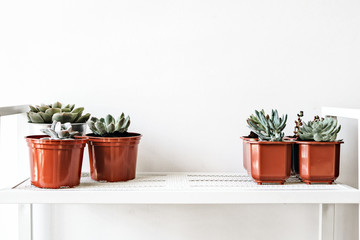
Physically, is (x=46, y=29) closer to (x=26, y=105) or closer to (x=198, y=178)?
(x=26, y=105)

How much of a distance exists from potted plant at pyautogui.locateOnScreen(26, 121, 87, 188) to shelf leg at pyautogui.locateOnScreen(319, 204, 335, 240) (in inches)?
27.3

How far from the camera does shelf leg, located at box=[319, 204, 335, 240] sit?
1.13 m

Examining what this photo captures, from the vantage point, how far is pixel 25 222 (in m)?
1.13

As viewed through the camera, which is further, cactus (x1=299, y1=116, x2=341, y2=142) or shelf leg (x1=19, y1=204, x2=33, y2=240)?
shelf leg (x1=19, y1=204, x2=33, y2=240)

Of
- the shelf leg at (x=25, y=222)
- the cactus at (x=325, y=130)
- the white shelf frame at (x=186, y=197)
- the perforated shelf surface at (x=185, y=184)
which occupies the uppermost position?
the cactus at (x=325, y=130)

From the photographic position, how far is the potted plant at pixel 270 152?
0.93 meters

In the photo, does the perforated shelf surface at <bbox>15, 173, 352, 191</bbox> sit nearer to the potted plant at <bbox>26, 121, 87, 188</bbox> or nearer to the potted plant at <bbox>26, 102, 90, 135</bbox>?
the potted plant at <bbox>26, 121, 87, 188</bbox>

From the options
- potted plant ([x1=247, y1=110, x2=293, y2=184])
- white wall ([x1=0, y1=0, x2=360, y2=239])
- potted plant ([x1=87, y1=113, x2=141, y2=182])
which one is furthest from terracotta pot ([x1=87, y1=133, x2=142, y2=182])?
potted plant ([x1=247, y1=110, x2=293, y2=184])

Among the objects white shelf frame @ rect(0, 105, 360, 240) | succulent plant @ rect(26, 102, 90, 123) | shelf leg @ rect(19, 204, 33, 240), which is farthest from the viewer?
shelf leg @ rect(19, 204, 33, 240)

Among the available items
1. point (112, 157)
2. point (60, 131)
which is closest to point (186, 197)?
point (112, 157)

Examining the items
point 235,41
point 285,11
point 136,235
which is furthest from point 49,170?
point 285,11

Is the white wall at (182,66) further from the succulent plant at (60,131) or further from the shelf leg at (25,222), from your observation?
the succulent plant at (60,131)

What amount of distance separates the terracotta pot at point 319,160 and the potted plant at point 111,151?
0.41m

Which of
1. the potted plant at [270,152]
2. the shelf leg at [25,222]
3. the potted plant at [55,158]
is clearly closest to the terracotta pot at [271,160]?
the potted plant at [270,152]
